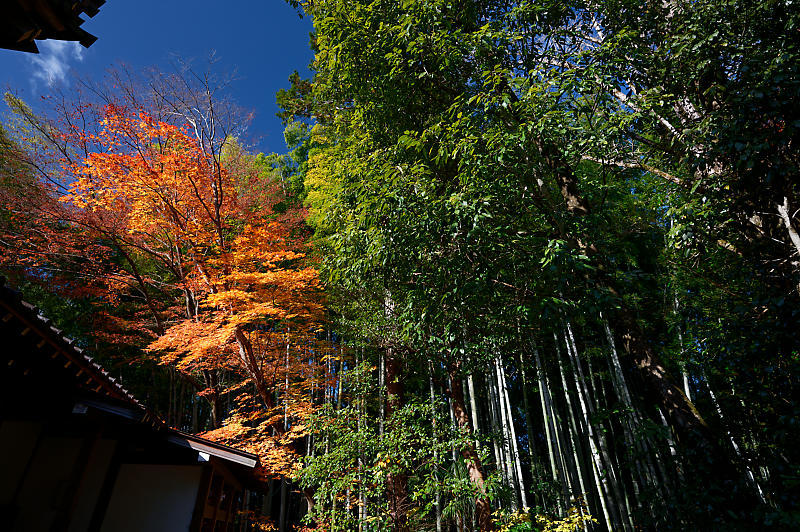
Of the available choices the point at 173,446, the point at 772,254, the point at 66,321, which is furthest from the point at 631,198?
the point at 66,321

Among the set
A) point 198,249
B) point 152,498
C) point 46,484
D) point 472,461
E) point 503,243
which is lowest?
point 152,498

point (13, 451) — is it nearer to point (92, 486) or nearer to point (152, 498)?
point (92, 486)

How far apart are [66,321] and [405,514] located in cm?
1052

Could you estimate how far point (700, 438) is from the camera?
2.79m

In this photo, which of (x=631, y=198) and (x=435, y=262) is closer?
(x=435, y=262)

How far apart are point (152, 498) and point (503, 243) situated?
5.59 meters

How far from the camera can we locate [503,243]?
3859mm

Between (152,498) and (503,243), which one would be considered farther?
(152,498)

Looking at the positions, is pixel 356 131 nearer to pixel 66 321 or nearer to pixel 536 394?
pixel 536 394

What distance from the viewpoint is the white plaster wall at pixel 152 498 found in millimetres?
4625

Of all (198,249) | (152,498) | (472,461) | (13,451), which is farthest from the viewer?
(198,249)

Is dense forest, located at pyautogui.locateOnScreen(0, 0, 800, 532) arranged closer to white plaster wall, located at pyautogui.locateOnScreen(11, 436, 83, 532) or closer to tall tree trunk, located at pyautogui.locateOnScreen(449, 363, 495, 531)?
tall tree trunk, located at pyautogui.locateOnScreen(449, 363, 495, 531)

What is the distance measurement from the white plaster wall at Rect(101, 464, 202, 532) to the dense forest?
1552 mm

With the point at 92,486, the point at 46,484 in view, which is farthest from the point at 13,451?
the point at 92,486
